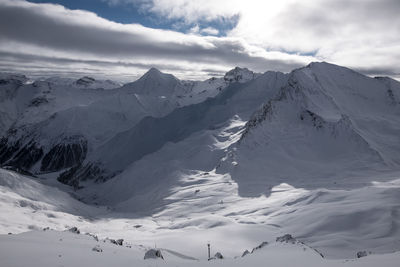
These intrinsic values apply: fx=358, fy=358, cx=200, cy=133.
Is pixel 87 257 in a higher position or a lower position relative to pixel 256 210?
higher

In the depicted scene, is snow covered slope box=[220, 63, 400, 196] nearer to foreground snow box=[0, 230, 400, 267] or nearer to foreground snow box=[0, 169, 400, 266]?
foreground snow box=[0, 169, 400, 266]

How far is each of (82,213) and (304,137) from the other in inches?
4695

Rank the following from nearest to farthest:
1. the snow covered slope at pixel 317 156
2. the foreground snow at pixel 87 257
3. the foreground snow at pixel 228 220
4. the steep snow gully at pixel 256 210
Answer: the foreground snow at pixel 87 257 < the steep snow gully at pixel 256 210 < the foreground snow at pixel 228 220 < the snow covered slope at pixel 317 156

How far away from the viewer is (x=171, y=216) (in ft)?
445

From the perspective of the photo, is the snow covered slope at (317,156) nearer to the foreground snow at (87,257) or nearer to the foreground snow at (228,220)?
the foreground snow at (228,220)

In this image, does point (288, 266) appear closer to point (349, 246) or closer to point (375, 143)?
point (349, 246)

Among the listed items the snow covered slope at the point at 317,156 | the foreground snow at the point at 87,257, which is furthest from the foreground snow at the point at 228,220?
the snow covered slope at the point at 317,156

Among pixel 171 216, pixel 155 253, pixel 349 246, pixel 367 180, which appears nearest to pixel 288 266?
pixel 155 253

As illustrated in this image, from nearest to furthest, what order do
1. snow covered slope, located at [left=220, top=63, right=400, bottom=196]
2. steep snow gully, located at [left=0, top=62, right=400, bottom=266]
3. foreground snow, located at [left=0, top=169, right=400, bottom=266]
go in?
steep snow gully, located at [left=0, top=62, right=400, bottom=266] < foreground snow, located at [left=0, top=169, right=400, bottom=266] < snow covered slope, located at [left=220, top=63, right=400, bottom=196]

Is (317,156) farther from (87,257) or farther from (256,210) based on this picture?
(87,257)

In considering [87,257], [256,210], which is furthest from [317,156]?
[87,257]

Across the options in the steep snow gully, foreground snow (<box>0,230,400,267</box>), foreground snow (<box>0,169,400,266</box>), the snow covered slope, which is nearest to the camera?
foreground snow (<box>0,230,400,267</box>)

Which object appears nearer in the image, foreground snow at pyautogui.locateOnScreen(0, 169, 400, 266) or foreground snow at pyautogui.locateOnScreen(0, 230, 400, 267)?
foreground snow at pyautogui.locateOnScreen(0, 230, 400, 267)

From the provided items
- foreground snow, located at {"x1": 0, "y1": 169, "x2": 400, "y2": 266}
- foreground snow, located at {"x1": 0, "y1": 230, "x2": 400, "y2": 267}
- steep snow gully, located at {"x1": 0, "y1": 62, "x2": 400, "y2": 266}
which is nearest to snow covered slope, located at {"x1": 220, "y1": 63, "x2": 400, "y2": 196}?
steep snow gully, located at {"x1": 0, "y1": 62, "x2": 400, "y2": 266}
